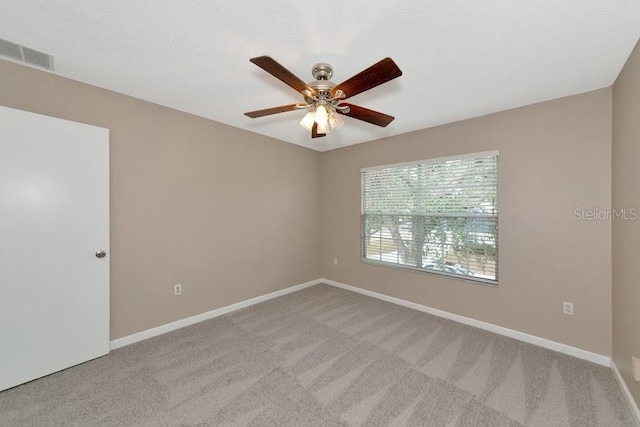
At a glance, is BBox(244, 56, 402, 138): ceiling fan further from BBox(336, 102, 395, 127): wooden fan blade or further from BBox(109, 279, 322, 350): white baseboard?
BBox(109, 279, 322, 350): white baseboard

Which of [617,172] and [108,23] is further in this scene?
[617,172]

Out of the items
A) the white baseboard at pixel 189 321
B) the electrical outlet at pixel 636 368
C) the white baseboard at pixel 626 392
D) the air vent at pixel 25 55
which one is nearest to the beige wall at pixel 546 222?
the white baseboard at pixel 626 392

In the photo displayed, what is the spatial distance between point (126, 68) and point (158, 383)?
2.46 meters

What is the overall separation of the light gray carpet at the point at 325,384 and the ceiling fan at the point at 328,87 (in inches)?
78.3

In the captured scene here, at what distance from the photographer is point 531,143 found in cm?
251

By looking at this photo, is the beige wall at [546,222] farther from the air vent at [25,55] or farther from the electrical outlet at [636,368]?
the air vent at [25,55]

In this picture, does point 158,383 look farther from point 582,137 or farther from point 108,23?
point 582,137

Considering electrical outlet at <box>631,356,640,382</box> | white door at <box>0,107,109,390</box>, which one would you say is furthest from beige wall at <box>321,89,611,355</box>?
white door at <box>0,107,109,390</box>

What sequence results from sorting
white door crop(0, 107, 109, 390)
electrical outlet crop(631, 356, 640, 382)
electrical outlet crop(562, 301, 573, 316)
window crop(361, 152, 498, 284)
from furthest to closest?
window crop(361, 152, 498, 284) < electrical outlet crop(562, 301, 573, 316) < white door crop(0, 107, 109, 390) < electrical outlet crop(631, 356, 640, 382)

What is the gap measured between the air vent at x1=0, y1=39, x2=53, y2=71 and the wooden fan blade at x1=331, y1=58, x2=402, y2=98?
2.14m

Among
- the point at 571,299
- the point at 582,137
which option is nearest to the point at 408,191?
the point at 582,137

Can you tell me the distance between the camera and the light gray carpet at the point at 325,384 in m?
1.61

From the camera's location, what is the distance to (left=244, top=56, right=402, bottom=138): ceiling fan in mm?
1358

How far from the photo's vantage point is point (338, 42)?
161 centimetres
